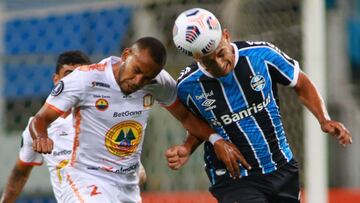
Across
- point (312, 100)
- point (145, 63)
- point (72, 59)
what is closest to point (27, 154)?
point (72, 59)

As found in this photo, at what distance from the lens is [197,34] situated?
6.55 metres

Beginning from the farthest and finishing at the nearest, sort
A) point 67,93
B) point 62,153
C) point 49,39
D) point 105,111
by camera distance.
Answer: point 49,39, point 62,153, point 105,111, point 67,93

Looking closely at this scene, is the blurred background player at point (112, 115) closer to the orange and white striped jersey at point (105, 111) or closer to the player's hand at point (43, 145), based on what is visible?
the orange and white striped jersey at point (105, 111)

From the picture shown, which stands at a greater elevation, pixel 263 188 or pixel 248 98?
pixel 248 98

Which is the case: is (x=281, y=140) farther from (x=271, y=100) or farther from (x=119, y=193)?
(x=119, y=193)

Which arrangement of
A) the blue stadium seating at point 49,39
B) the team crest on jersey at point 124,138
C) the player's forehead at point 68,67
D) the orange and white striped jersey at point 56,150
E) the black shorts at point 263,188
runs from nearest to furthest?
the black shorts at point 263,188 → the team crest on jersey at point 124,138 → the orange and white striped jersey at point 56,150 → the player's forehead at point 68,67 → the blue stadium seating at point 49,39

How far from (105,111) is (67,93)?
0.33 metres

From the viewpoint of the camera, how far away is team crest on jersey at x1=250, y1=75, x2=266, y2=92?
6.93m

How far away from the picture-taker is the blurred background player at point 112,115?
22.2ft

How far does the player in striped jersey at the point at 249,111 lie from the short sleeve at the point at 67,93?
62 cm

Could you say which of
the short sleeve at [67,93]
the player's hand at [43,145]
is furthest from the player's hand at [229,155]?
the player's hand at [43,145]

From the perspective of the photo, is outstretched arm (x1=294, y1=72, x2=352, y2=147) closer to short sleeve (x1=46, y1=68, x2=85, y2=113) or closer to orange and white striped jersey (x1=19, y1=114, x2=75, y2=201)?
short sleeve (x1=46, y1=68, x2=85, y2=113)

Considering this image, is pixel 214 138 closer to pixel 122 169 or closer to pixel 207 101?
pixel 207 101

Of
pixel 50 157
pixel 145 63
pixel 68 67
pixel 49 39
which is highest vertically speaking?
pixel 49 39
